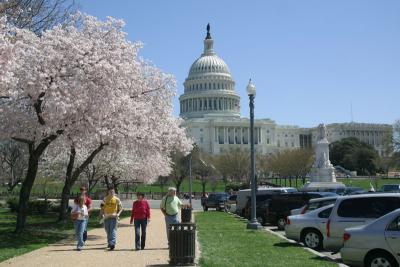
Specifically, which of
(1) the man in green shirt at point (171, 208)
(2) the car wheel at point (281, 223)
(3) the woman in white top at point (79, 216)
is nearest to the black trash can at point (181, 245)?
(1) the man in green shirt at point (171, 208)

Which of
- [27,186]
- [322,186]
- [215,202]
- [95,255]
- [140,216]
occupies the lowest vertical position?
[95,255]

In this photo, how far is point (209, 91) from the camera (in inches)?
7047

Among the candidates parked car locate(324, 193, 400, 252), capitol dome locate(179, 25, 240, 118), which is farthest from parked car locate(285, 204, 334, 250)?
capitol dome locate(179, 25, 240, 118)

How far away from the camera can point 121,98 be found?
71.0 ft

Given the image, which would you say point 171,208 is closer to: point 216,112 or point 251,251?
point 251,251

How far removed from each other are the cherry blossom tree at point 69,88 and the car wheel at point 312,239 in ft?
27.1

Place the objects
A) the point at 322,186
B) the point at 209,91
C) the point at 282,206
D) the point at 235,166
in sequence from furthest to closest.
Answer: the point at 209,91, the point at 235,166, the point at 322,186, the point at 282,206

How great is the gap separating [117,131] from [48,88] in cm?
499

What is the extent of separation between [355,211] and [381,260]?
4.07 meters

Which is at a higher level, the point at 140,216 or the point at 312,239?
the point at 140,216

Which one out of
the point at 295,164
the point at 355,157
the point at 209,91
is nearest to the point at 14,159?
the point at 295,164

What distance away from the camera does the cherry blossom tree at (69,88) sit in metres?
19.3

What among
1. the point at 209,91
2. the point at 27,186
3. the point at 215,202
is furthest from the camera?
the point at 209,91

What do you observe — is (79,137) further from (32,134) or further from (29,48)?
(29,48)
